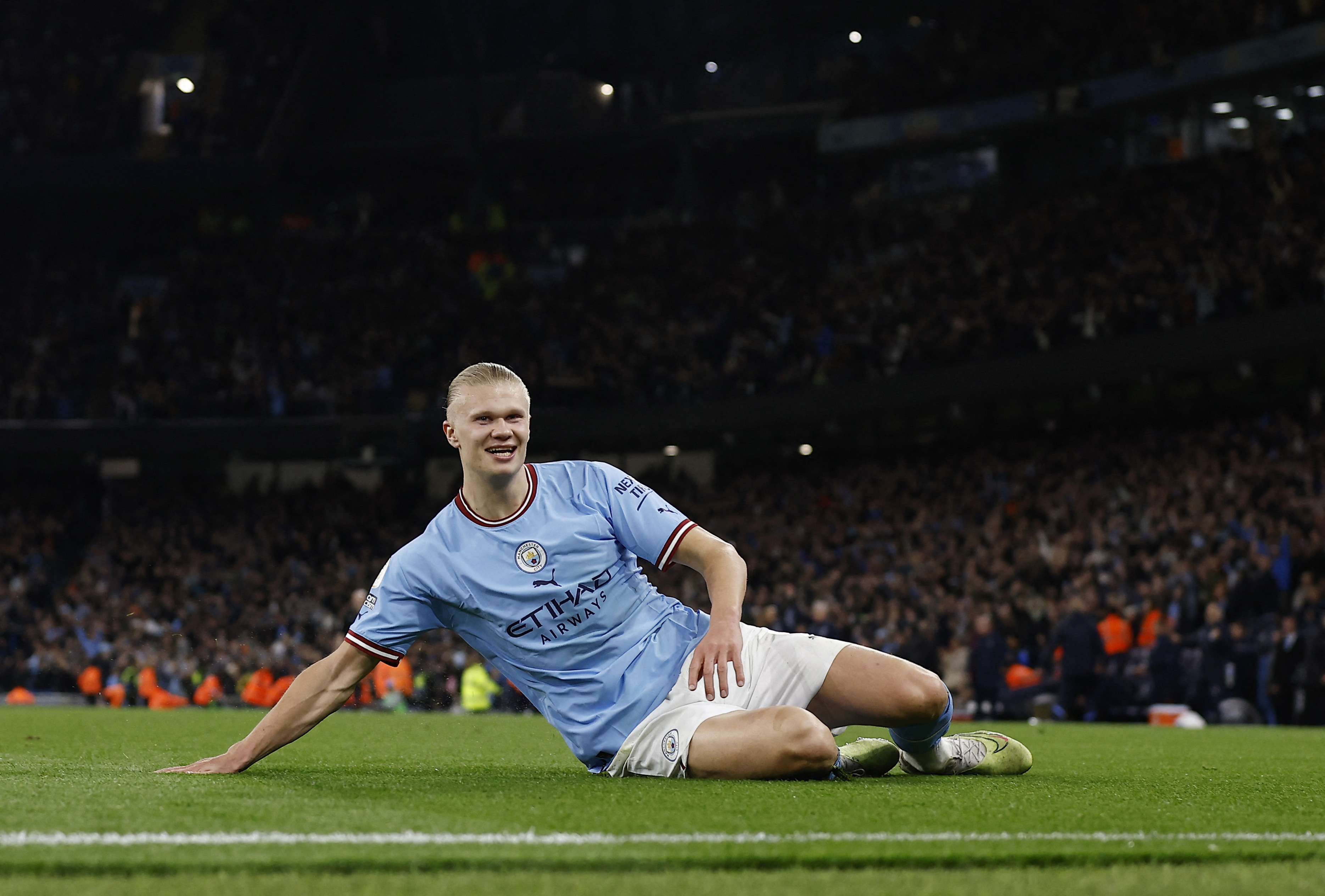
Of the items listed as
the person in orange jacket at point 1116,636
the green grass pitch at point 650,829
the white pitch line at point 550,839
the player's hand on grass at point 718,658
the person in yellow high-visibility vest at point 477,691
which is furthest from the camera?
the person in yellow high-visibility vest at point 477,691

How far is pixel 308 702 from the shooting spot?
17.7 feet

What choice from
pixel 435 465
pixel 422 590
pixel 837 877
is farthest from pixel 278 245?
pixel 837 877

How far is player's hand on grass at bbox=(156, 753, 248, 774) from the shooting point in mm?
5508

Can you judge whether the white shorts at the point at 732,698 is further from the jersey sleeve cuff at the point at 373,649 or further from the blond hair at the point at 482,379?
the blond hair at the point at 482,379

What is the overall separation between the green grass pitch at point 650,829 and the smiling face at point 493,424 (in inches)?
47.4

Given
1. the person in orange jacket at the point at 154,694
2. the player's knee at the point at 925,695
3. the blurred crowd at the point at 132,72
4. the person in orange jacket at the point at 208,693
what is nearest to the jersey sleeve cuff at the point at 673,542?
the player's knee at the point at 925,695

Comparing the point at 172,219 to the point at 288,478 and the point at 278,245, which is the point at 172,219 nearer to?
the point at 278,245

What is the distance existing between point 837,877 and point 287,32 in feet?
121

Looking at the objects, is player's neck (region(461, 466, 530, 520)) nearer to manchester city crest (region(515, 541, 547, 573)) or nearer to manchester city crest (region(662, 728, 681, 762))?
manchester city crest (region(515, 541, 547, 573))

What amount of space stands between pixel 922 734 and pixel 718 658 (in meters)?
1.40

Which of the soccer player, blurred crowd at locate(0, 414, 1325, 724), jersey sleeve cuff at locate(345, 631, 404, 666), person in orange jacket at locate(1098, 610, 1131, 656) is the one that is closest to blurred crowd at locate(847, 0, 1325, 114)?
blurred crowd at locate(0, 414, 1325, 724)

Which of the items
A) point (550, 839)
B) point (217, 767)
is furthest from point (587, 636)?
point (550, 839)

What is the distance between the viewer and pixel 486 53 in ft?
123

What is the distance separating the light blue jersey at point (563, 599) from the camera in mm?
5430
